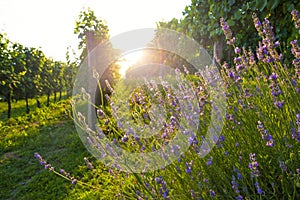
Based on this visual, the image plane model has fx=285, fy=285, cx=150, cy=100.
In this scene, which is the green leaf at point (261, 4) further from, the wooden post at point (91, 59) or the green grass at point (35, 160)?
the wooden post at point (91, 59)

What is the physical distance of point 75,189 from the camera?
3.36 m

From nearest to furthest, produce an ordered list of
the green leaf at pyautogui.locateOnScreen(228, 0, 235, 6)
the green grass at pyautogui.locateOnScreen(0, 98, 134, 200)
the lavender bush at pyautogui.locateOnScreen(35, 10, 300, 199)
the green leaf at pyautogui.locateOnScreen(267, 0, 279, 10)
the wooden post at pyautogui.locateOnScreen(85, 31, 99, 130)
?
1. the lavender bush at pyautogui.locateOnScreen(35, 10, 300, 199)
2. the green grass at pyautogui.locateOnScreen(0, 98, 134, 200)
3. the green leaf at pyautogui.locateOnScreen(267, 0, 279, 10)
4. the green leaf at pyautogui.locateOnScreen(228, 0, 235, 6)
5. the wooden post at pyautogui.locateOnScreen(85, 31, 99, 130)

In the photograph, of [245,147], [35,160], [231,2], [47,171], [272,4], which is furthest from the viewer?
[35,160]

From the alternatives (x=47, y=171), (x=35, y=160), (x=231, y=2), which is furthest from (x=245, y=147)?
(x=35, y=160)

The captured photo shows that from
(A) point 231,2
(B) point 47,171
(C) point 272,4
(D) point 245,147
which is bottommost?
(B) point 47,171

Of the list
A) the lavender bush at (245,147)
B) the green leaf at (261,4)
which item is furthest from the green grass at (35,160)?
the green leaf at (261,4)

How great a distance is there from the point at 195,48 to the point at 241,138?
6.63 m

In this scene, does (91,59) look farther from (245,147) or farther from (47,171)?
(245,147)

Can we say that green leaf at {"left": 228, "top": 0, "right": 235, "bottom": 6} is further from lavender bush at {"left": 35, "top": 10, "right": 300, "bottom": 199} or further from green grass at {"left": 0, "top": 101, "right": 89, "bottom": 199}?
green grass at {"left": 0, "top": 101, "right": 89, "bottom": 199}

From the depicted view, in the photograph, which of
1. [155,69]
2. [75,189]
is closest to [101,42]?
[75,189]

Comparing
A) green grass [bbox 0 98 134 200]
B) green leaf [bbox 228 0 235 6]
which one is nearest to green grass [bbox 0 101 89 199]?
green grass [bbox 0 98 134 200]

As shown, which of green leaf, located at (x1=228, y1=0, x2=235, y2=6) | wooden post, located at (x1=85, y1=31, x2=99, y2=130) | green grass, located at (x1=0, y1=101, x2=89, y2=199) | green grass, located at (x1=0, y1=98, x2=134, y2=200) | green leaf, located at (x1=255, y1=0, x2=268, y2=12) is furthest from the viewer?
wooden post, located at (x1=85, y1=31, x2=99, y2=130)

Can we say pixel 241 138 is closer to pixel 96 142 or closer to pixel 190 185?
pixel 190 185

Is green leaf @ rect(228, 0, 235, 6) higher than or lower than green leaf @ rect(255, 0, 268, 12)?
higher
